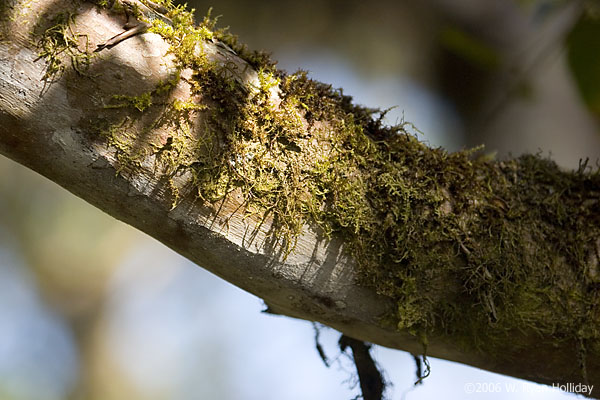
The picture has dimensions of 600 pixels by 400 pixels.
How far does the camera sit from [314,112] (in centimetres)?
90

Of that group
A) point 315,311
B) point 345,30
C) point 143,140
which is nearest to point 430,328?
point 315,311

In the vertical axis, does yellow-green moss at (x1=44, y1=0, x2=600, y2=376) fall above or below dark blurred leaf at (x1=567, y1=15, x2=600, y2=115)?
below

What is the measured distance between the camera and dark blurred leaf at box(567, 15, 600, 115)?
1.10 meters

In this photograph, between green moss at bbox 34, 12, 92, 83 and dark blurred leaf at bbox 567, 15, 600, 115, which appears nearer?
green moss at bbox 34, 12, 92, 83

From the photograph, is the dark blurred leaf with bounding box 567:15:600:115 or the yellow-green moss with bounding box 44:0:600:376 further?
the dark blurred leaf with bounding box 567:15:600:115

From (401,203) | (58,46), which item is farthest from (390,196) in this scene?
(58,46)

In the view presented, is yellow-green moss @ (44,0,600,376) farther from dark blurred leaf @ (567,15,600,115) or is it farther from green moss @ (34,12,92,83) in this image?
dark blurred leaf @ (567,15,600,115)

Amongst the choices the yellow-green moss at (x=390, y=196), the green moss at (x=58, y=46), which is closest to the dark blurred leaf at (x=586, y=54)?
the yellow-green moss at (x=390, y=196)

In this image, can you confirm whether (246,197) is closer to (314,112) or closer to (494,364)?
(314,112)

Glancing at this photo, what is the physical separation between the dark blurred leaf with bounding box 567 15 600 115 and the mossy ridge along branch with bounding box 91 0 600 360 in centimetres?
26

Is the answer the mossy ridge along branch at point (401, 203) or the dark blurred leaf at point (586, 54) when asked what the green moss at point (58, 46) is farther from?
the dark blurred leaf at point (586, 54)

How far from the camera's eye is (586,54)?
1.11m

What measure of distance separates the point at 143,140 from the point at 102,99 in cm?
9

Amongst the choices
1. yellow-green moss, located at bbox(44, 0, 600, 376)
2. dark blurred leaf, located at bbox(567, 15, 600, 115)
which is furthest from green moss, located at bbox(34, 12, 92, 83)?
dark blurred leaf, located at bbox(567, 15, 600, 115)
